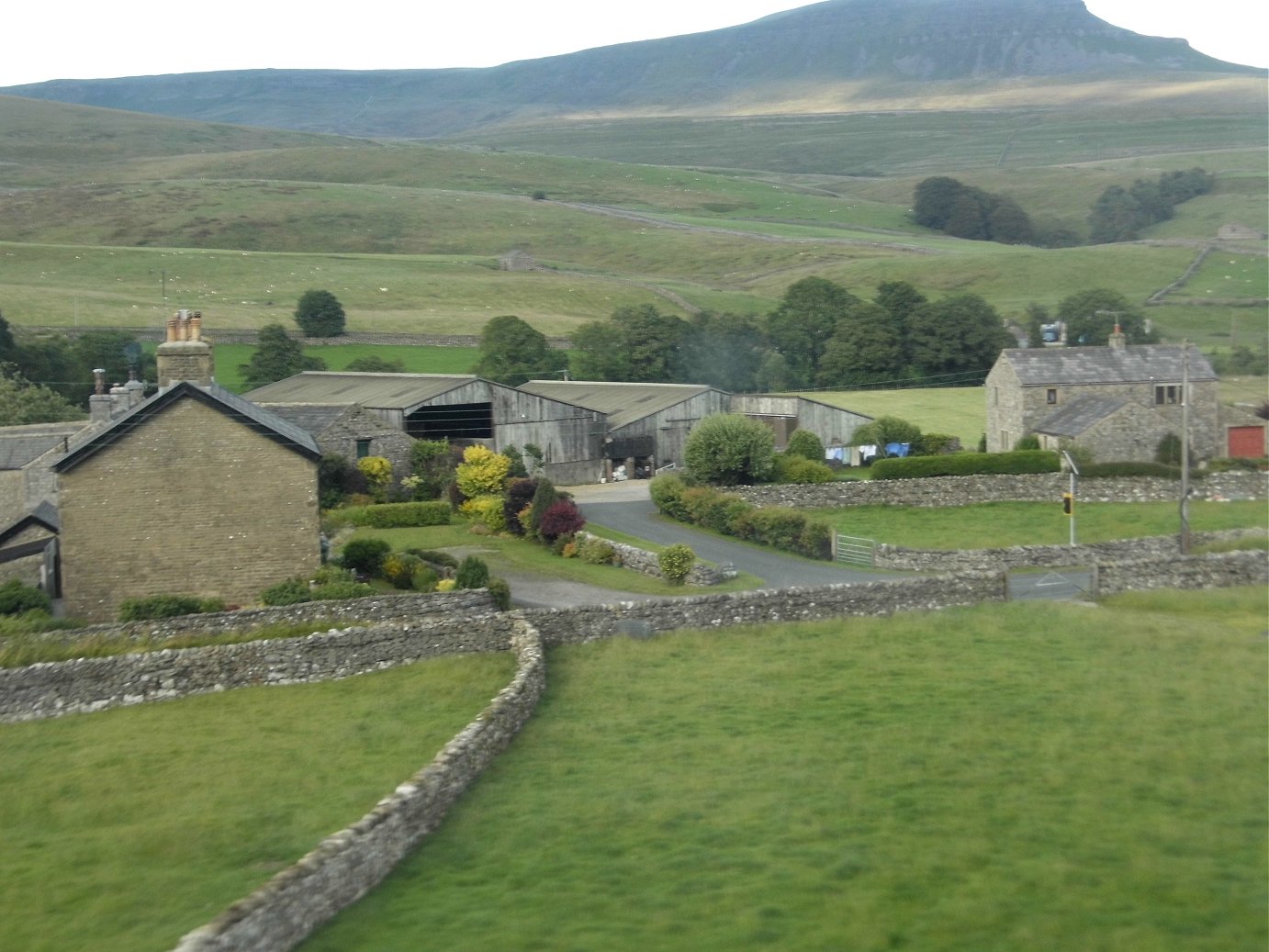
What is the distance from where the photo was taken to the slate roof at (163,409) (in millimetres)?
30016

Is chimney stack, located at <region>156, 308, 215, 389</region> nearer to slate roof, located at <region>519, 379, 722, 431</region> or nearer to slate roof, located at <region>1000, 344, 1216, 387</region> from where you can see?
slate roof, located at <region>519, 379, 722, 431</region>

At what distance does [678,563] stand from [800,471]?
14256 millimetres

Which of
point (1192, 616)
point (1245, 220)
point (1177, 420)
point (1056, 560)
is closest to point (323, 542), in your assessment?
point (1056, 560)

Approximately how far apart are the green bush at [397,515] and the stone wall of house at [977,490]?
973 centimetres

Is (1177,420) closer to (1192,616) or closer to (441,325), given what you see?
(1192,616)

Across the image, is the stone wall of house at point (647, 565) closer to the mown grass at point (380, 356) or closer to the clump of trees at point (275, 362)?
the clump of trees at point (275, 362)

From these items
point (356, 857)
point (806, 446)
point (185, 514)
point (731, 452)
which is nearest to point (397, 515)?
point (731, 452)

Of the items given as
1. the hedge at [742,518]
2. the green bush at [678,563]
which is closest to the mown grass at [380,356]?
the hedge at [742,518]

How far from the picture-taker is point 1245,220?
147875 mm

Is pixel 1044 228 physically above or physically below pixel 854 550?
above

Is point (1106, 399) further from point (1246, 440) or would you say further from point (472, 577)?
point (472, 577)

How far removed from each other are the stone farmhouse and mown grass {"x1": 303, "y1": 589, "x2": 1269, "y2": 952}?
2732 centimetres

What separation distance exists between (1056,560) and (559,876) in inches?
843

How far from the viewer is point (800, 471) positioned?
157ft
